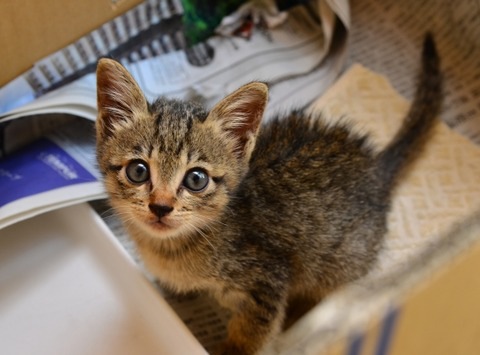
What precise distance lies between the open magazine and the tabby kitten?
23 centimetres

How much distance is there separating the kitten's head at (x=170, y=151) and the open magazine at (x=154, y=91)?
24cm

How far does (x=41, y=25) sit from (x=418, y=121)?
783 millimetres

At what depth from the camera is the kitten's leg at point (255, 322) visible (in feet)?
3.35

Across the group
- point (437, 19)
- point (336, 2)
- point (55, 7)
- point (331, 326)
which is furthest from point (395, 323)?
point (437, 19)

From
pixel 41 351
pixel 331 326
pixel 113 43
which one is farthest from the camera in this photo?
pixel 113 43

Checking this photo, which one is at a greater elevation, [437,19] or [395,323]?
[395,323]

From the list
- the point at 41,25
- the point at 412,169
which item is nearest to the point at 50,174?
the point at 41,25

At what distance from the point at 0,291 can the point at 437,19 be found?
120 cm

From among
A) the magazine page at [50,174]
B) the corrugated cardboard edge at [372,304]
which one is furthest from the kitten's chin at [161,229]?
the corrugated cardboard edge at [372,304]

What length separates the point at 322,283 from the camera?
1.11 m

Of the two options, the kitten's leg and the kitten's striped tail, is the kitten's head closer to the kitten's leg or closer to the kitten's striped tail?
the kitten's leg

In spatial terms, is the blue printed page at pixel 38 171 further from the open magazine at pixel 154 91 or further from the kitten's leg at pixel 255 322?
the kitten's leg at pixel 255 322

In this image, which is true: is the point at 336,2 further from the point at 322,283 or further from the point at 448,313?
the point at 448,313

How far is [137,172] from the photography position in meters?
0.90
